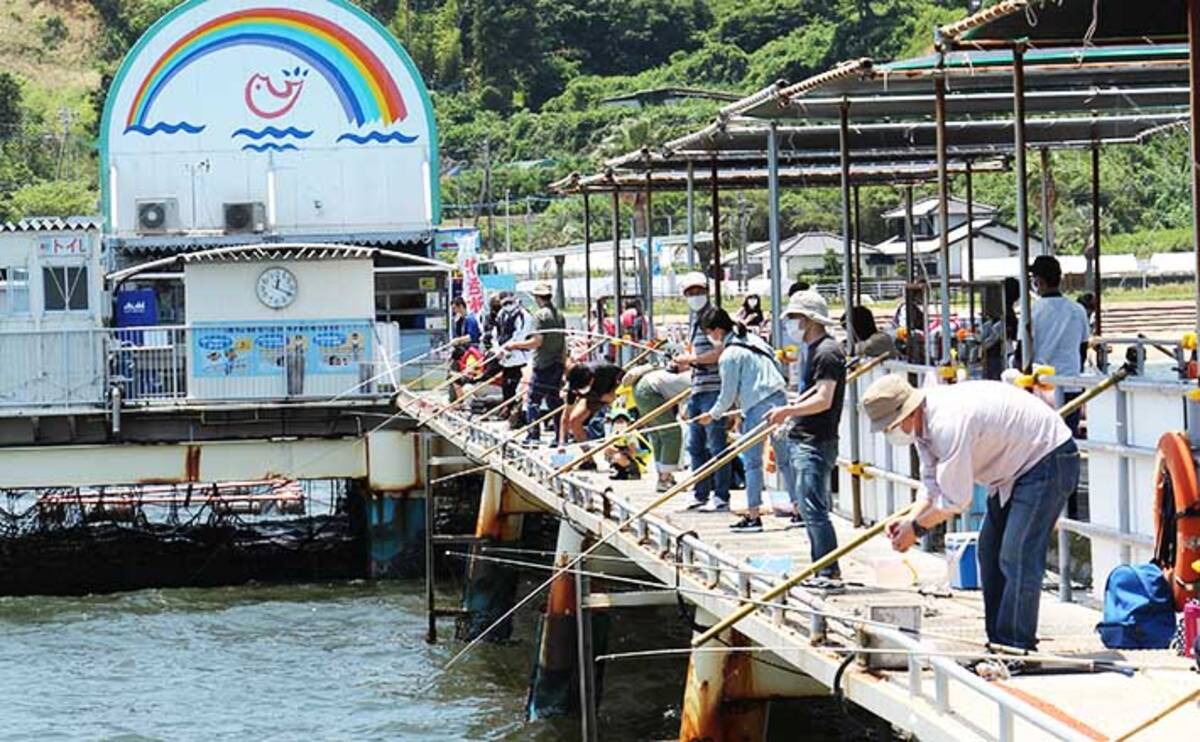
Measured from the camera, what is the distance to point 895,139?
21078mm

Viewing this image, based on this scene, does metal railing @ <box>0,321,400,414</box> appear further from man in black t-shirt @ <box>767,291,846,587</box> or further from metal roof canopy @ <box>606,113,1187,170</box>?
man in black t-shirt @ <box>767,291,846,587</box>

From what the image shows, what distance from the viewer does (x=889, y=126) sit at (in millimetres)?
20172

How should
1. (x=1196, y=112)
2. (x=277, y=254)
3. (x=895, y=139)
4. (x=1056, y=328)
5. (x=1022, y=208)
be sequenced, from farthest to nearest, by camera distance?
(x=277, y=254), (x=895, y=139), (x=1056, y=328), (x=1022, y=208), (x=1196, y=112)

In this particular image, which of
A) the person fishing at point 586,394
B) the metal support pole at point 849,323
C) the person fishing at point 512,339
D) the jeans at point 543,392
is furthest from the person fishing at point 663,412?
the person fishing at point 512,339

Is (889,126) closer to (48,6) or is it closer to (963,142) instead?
(963,142)

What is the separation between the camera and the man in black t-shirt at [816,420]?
1242cm

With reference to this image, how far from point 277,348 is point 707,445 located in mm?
13250

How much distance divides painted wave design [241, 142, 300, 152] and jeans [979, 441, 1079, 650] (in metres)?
28.6

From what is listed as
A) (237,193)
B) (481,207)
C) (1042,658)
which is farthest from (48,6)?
(1042,658)

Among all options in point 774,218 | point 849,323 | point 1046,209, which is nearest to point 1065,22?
point 849,323

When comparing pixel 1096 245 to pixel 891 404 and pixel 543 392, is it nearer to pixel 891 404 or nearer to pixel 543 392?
pixel 543 392

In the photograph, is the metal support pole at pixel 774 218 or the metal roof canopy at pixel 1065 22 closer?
the metal roof canopy at pixel 1065 22

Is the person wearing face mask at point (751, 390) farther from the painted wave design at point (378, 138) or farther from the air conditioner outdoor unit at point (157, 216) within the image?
the painted wave design at point (378, 138)

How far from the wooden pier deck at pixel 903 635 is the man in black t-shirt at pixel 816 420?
275 mm
